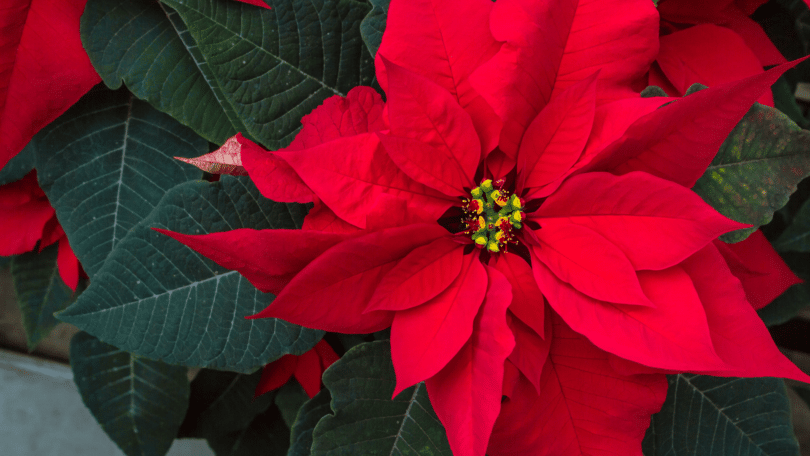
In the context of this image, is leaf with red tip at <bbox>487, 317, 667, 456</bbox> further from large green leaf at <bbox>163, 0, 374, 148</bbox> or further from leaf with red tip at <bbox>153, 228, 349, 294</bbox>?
large green leaf at <bbox>163, 0, 374, 148</bbox>

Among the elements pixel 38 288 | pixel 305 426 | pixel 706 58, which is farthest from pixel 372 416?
pixel 38 288

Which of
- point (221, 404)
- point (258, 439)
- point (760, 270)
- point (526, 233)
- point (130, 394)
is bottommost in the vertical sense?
point (258, 439)

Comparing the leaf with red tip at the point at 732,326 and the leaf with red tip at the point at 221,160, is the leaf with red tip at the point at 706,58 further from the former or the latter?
the leaf with red tip at the point at 221,160

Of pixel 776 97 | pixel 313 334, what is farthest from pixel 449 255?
pixel 776 97

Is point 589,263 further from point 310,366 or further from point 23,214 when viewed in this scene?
point 23,214

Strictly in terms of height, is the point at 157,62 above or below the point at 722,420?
above
